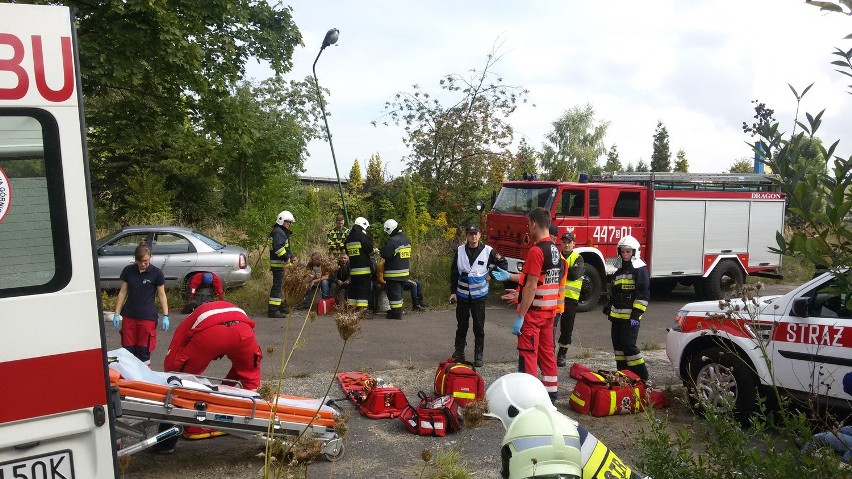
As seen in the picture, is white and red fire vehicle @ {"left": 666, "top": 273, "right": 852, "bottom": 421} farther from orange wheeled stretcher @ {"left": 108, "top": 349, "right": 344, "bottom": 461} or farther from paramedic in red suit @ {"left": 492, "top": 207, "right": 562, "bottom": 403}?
orange wheeled stretcher @ {"left": 108, "top": 349, "right": 344, "bottom": 461}

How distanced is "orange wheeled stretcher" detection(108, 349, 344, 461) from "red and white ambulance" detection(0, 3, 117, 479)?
4.94ft

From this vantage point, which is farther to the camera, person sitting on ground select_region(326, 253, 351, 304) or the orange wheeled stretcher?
person sitting on ground select_region(326, 253, 351, 304)

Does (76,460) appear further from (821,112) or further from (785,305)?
(785,305)

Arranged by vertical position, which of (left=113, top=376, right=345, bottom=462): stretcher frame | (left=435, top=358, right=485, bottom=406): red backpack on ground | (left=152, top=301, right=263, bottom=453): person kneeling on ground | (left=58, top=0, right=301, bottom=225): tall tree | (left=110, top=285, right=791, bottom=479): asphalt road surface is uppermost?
(left=58, top=0, right=301, bottom=225): tall tree

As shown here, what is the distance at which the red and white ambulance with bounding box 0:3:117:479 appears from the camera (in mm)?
2770

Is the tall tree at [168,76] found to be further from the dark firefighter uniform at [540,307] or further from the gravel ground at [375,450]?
the dark firefighter uniform at [540,307]

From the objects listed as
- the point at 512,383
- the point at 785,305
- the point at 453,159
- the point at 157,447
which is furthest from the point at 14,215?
the point at 453,159

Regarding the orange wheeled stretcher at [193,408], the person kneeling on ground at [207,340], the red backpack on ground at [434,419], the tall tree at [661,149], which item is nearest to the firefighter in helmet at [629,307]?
the red backpack on ground at [434,419]

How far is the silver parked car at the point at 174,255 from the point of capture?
11.8m

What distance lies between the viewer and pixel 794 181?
6.72 ft

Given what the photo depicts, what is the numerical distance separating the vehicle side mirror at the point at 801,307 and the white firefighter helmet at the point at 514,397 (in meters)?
4.03

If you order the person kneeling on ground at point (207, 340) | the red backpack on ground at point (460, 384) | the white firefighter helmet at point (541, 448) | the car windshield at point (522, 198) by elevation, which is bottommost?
the red backpack on ground at point (460, 384)

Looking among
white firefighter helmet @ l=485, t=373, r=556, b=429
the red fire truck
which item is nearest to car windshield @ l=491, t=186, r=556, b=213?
the red fire truck

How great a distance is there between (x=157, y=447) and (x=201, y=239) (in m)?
7.68
